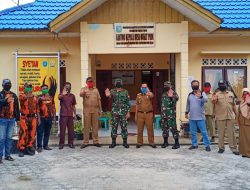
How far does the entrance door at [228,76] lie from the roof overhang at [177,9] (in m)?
1.70

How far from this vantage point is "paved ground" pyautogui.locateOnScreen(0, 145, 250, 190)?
673 centimetres

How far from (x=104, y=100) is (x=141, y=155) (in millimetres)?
6231

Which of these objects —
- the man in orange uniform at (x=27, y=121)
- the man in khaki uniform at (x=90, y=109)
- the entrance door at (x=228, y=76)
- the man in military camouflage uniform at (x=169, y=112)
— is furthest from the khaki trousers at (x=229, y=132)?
the man in orange uniform at (x=27, y=121)

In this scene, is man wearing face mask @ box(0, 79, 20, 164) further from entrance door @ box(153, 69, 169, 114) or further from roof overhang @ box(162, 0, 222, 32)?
entrance door @ box(153, 69, 169, 114)

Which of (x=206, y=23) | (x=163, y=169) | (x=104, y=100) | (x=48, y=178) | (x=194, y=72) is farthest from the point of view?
(x=104, y=100)

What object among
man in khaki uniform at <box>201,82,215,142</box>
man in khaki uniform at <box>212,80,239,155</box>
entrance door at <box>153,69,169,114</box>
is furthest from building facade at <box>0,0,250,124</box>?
man in khaki uniform at <box>212,80,239,155</box>

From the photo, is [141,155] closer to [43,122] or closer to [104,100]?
[43,122]

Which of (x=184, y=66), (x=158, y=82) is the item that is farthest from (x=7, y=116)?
(x=158, y=82)

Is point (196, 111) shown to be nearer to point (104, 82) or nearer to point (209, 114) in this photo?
point (209, 114)

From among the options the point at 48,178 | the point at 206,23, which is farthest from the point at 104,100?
the point at 48,178

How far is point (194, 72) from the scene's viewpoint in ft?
42.0

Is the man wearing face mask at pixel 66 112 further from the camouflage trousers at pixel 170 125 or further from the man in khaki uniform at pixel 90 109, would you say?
the camouflage trousers at pixel 170 125

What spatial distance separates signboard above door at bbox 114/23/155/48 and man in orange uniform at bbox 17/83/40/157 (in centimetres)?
361

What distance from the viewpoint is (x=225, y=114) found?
31.0 feet
